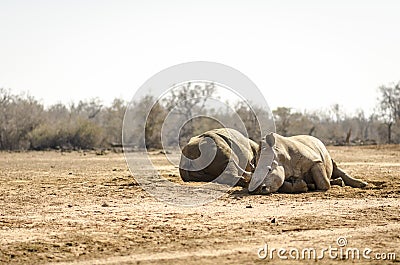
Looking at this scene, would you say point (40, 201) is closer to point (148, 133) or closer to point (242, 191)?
point (242, 191)

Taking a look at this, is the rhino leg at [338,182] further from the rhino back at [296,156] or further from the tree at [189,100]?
the tree at [189,100]

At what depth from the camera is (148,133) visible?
46531mm

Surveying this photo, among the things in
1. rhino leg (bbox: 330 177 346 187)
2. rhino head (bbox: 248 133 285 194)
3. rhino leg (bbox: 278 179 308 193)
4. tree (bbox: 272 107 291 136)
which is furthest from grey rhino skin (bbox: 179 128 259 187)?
tree (bbox: 272 107 291 136)

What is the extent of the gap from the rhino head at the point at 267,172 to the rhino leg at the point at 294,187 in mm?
285

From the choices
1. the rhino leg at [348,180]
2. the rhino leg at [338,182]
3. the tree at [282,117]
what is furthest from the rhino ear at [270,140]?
the tree at [282,117]

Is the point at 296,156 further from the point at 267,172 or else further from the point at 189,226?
the point at 189,226

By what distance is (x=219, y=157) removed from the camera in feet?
55.0

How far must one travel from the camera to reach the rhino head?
46.2ft

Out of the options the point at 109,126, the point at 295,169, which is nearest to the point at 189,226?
the point at 295,169

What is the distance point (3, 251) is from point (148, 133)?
38301mm

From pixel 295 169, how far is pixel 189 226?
559 cm

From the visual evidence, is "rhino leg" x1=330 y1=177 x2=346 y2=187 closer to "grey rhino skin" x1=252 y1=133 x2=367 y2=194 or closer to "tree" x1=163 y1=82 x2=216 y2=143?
"grey rhino skin" x1=252 y1=133 x2=367 y2=194

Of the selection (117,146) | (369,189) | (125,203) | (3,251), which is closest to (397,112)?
(117,146)

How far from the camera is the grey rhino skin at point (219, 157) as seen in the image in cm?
1656
